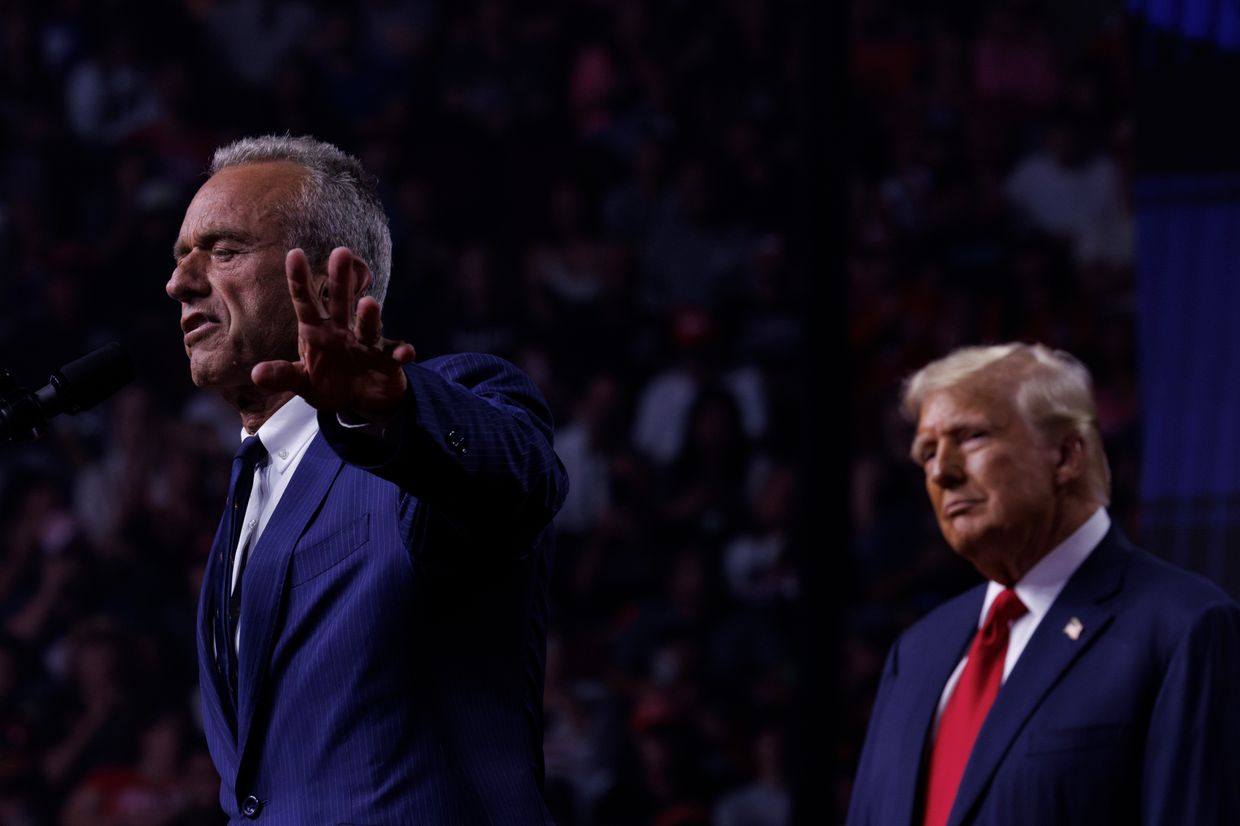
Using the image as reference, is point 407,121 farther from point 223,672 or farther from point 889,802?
point 223,672

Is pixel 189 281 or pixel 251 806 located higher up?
pixel 189 281

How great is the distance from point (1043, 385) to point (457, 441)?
1348 millimetres

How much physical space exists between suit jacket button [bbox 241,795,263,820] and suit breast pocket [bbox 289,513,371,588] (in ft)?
0.56

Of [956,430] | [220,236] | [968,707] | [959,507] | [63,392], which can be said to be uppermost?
[220,236]

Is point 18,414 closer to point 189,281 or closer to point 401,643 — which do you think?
point 189,281

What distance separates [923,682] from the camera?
7.00 ft

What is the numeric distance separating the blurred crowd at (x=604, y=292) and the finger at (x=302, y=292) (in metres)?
3.35

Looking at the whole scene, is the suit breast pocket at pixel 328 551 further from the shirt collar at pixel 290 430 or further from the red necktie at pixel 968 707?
the red necktie at pixel 968 707

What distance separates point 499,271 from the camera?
4.84 m

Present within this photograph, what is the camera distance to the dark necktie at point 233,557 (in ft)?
4.05

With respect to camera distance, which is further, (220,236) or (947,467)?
(947,467)

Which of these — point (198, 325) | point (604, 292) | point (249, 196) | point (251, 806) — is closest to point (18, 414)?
point (198, 325)

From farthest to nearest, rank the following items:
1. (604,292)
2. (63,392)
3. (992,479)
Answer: (604,292), (992,479), (63,392)

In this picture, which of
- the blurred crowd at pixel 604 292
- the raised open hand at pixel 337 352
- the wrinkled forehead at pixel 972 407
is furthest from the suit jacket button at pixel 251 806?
the blurred crowd at pixel 604 292
